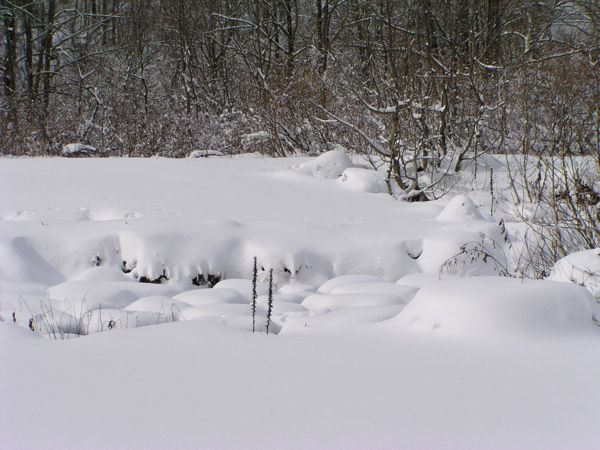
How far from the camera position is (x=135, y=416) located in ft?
4.63

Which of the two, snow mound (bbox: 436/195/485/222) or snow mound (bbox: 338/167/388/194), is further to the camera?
snow mound (bbox: 338/167/388/194)

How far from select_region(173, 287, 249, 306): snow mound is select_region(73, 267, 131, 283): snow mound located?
22.4 inches

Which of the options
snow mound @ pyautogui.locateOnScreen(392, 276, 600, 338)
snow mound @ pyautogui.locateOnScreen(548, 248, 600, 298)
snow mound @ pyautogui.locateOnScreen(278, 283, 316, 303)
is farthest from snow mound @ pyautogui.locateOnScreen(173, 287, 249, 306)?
snow mound @ pyautogui.locateOnScreen(548, 248, 600, 298)

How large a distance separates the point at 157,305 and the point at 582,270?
8.10 ft

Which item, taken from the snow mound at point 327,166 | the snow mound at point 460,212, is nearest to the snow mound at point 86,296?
the snow mound at point 460,212

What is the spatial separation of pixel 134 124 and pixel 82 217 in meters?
7.07

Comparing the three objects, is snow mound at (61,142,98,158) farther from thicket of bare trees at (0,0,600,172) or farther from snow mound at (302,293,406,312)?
snow mound at (302,293,406,312)

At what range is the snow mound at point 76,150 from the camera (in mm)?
10586

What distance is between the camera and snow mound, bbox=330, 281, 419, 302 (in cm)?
351

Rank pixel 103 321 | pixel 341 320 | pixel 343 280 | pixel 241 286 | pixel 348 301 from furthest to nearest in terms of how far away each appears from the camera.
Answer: pixel 343 280 < pixel 241 286 < pixel 348 301 < pixel 103 321 < pixel 341 320

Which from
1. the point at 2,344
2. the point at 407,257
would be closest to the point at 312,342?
the point at 2,344

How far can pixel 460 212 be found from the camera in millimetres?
5293

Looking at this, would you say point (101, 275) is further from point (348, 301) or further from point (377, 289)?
point (377, 289)

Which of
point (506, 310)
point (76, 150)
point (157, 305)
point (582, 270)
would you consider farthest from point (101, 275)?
point (76, 150)
